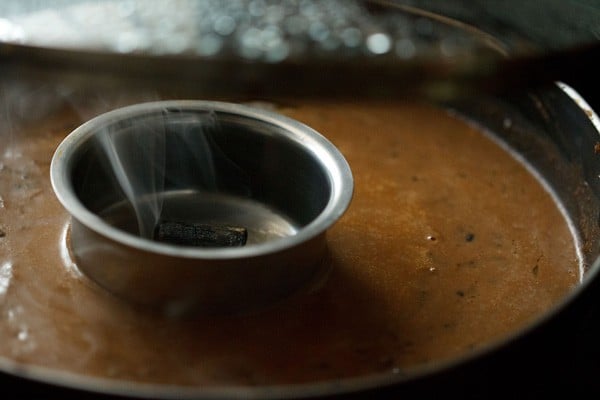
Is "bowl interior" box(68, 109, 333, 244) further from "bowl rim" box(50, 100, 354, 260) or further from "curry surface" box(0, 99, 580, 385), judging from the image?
"curry surface" box(0, 99, 580, 385)

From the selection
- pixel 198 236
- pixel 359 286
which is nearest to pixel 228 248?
pixel 198 236

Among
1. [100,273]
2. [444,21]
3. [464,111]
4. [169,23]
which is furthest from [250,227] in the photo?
Answer: [464,111]

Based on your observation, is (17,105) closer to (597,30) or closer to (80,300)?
(80,300)

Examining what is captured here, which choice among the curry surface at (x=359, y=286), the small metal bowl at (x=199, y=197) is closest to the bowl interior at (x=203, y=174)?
the small metal bowl at (x=199, y=197)

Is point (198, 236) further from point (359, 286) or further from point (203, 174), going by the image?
point (359, 286)

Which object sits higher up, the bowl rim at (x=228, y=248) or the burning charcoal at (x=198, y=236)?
the bowl rim at (x=228, y=248)

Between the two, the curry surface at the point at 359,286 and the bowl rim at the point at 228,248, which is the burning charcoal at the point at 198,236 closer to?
the bowl rim at the point at 228,248
